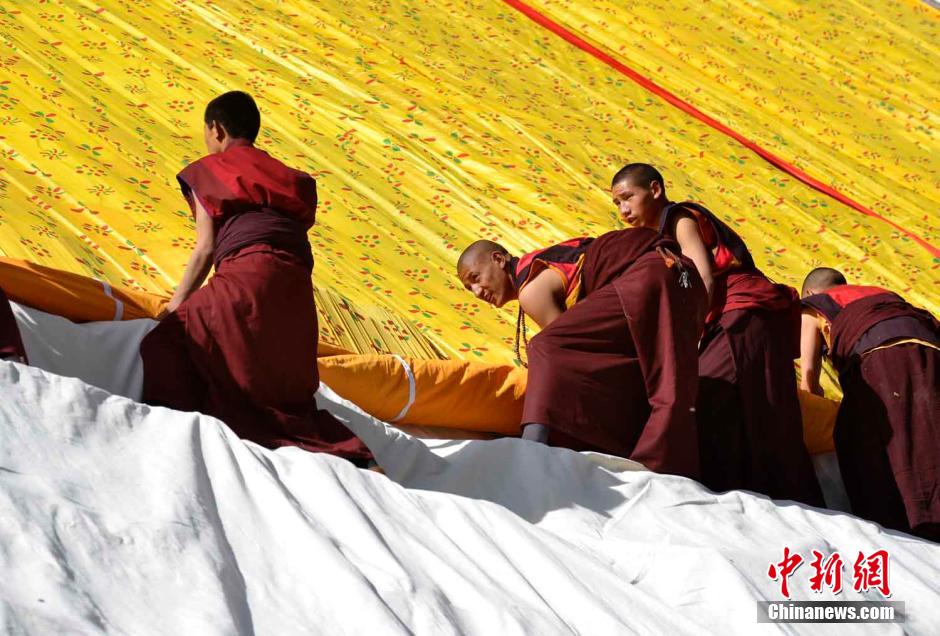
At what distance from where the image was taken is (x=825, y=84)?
5.59 m

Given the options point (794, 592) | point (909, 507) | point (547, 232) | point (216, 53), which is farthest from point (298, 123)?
point (794, 592)

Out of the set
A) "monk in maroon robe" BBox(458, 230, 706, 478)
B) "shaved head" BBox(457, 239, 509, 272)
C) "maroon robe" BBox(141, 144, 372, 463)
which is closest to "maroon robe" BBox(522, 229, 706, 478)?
"monk in maroon robe" BBox(458, 230, 706, 478)

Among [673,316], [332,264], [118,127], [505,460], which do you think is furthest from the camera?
[118,127]

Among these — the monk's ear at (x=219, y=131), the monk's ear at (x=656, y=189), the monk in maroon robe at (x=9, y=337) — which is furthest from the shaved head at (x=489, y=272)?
the monk in maroon robe at (x=9, y=337)

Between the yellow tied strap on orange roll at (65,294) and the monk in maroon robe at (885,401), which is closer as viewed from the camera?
the yellow tied strap on orange roll at (65,294)

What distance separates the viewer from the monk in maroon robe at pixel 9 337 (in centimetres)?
186

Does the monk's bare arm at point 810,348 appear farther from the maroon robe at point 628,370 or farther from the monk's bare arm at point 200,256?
the monk's bare arm at point 200,256

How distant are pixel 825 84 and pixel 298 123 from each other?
2637 millimetres

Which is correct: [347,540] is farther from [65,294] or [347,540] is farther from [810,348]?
[810,348]

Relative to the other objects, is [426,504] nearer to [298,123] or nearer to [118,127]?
[118,127]

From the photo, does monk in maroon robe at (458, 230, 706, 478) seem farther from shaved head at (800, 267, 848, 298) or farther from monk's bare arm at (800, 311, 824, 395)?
shaved head at (800, 267, 848, 298)

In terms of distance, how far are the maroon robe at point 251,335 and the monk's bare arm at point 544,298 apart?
530 millimetres

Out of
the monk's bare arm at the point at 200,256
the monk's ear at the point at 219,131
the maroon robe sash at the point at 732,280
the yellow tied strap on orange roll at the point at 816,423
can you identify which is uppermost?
the maroon robe sash at the point at 732,280

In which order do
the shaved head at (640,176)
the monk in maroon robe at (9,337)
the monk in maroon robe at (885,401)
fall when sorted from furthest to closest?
1. the shaved head at (640,176)
2. the monk in maroon robe at (885,401)
3. the monk in maroon robe at (9,337)
